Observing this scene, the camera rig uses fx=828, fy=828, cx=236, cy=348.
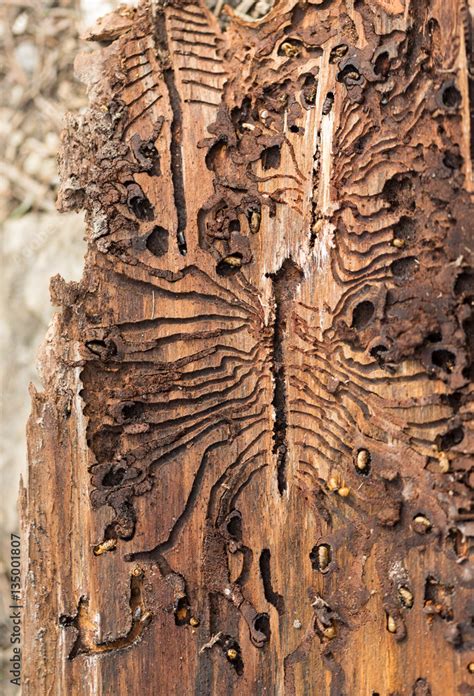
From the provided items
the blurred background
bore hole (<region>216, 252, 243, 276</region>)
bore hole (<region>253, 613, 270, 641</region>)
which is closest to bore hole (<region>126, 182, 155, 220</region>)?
bore hole (<region>216, 252, 243, 276</region>)

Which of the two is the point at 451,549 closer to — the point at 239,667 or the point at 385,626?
the point at 385,626

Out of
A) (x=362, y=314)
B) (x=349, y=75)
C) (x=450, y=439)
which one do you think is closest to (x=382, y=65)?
(x=349, y=75)

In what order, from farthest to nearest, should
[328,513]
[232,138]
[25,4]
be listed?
[25,4] < [232,138] < [328,513]

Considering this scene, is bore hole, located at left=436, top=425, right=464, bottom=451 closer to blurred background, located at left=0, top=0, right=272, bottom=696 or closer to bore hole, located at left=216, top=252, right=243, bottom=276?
bore hole, located at left=216, top=252, right=243, bottom=276

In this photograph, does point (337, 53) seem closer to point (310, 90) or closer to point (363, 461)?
point (310, 90)

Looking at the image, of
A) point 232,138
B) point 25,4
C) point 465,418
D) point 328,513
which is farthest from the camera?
point 25,4

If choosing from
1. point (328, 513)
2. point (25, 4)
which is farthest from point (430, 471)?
point (25, 4)

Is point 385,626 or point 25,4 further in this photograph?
point 25,4

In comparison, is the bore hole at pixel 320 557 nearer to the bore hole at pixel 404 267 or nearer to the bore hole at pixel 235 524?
the bore hole at pixel 235 524
